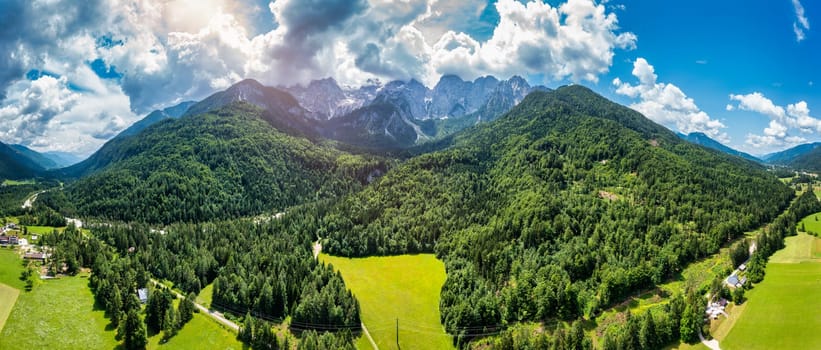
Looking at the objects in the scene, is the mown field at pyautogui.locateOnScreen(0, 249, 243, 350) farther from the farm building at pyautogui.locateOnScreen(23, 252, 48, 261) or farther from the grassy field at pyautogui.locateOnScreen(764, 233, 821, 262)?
the grassy field at pyautogui.locateOnScreen(764, 233, 821, 262)

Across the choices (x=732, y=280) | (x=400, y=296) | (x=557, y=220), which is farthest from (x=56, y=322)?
(x=732, y=280)

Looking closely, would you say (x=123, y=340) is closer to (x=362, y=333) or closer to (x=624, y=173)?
(x=362, y=333)

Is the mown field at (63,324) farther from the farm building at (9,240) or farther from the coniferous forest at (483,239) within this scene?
the farm building at (9,240)

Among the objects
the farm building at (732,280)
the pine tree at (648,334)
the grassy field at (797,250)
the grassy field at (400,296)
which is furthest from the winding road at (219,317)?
the grassy field at (797,250)

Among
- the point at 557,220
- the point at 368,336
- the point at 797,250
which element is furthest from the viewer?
the point at 557,220

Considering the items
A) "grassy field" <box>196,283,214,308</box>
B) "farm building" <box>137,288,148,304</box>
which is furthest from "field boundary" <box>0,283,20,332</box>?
"grassy field" <box>196,283,214,308</box>

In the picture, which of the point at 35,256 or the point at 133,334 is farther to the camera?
the point at 35,256

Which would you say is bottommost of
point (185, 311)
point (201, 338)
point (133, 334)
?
point (201, 338)

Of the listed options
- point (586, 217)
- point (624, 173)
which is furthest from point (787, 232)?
point (586, 217)

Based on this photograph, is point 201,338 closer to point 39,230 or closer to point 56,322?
point 56,322
